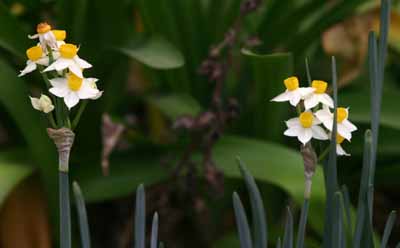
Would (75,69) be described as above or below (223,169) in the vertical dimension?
above

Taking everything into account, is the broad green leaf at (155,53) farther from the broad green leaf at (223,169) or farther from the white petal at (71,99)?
the white petal at (71,99)

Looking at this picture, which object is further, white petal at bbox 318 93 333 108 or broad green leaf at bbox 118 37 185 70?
broad green leaf at bbox 118 37 185 70

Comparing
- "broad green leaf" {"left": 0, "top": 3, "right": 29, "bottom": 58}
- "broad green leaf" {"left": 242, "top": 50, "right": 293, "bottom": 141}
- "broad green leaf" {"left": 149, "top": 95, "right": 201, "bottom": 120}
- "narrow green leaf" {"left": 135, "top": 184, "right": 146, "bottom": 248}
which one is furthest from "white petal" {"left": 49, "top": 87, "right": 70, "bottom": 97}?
"broad green leaf" {"left": 149, "top": 95, "right": 201, "bottom": 120}

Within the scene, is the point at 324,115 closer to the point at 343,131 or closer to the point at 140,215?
the point at 343,131

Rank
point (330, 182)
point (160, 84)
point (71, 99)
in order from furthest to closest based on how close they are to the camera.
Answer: point (160, 84) < point (330, 182) < point (71, 99)

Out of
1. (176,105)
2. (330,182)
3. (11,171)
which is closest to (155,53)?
(176,105)

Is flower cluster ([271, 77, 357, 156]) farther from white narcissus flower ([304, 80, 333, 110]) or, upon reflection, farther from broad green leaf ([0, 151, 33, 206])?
broad green leaf ([0, 151, 33, 206])

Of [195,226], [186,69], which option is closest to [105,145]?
[186,69]
